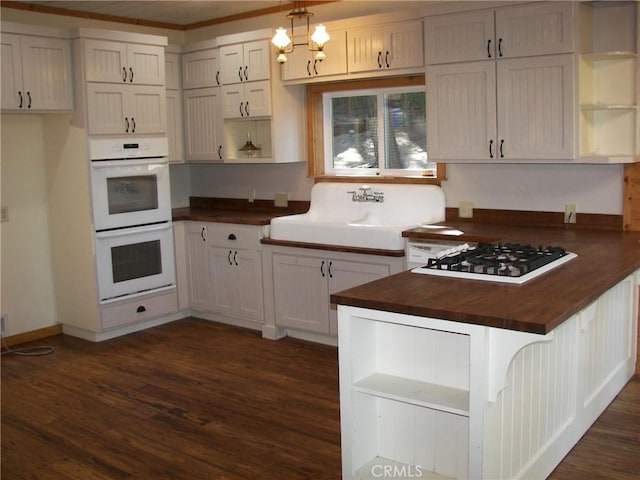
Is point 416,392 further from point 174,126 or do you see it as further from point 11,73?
point 174,126

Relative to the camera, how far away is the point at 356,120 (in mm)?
5434

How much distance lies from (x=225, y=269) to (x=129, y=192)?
36.3 inches

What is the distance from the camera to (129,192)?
5340 mm

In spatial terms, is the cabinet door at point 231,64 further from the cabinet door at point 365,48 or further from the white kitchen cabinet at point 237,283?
the white kitchen cabinet at point 237,283

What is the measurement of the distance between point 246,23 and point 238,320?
2390mm

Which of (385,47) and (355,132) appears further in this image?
(355,132)

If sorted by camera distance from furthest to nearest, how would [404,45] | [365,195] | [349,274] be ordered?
[365,195], [349,274], [404,45]

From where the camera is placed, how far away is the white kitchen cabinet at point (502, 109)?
407cm

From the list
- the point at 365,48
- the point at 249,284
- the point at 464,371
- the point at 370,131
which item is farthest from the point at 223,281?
the point at 464,371

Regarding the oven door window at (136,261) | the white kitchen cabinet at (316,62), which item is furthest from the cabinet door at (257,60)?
the oven door window at (136,261)

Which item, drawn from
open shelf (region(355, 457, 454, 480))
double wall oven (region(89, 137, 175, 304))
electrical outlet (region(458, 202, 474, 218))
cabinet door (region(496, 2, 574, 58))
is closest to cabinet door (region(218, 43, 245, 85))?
double wall oven (region(89, 137, 175, 304))

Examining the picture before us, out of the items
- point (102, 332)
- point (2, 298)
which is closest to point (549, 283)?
point (102, 332)

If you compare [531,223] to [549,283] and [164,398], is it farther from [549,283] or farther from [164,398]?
[164,398]

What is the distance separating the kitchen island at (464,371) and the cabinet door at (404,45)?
189cm
